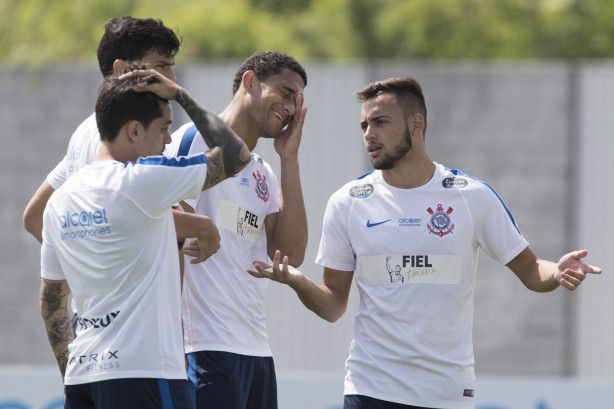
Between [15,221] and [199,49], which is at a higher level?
[199,49]

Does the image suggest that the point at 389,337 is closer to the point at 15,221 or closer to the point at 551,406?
the point at 551,406

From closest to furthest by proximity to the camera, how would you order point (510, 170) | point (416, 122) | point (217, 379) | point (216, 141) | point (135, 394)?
point (135, 394), point (216, 141), point (217, 379), point (416, 122), point (510, 170)

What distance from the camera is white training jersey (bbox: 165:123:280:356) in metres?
4.93

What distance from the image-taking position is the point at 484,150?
11.3m

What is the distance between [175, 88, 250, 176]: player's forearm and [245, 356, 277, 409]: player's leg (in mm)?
1111

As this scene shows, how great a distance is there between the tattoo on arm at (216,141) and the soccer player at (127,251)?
0.05m

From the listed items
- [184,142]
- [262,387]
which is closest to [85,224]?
[184,142]

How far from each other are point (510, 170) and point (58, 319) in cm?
733

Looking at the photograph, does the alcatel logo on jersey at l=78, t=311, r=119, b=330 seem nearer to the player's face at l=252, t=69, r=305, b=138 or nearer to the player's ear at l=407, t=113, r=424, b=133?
the player's face at l=252, t=69, r=305, b=138

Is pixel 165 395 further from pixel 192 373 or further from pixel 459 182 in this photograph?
pixel 459 182

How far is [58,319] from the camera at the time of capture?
4.70 m

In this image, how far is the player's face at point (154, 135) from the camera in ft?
13.7

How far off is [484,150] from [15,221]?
4.93 meters

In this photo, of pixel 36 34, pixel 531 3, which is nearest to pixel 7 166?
pixel 36 34
